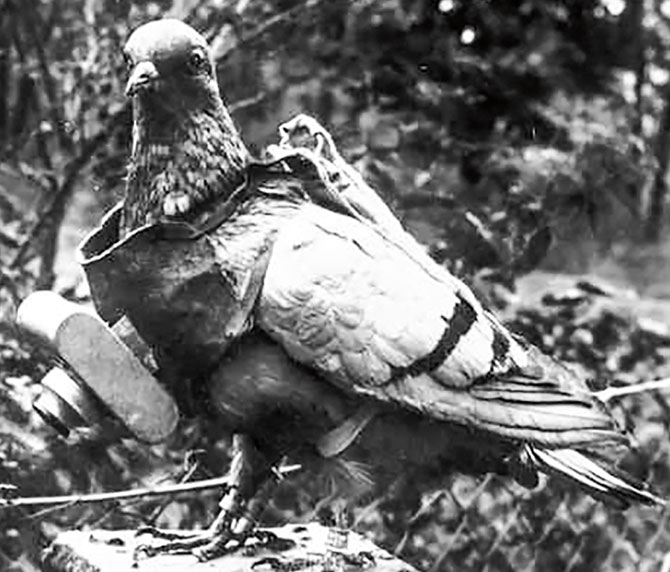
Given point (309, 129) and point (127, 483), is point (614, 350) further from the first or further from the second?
point (309, 129)

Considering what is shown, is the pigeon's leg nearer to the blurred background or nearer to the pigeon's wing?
the pigeon's wing

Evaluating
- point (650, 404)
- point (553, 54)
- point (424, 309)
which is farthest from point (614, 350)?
point (424, 309)

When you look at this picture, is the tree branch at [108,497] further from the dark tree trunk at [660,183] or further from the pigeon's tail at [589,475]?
the dark tree trunk at [660,183]

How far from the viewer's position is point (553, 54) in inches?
136

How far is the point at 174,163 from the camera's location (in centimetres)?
144

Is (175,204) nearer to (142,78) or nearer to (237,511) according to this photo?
(142,78)

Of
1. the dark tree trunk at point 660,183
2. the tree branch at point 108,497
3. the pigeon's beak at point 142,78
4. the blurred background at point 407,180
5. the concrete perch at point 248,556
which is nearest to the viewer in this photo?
the pigeon's beak at point 142,78

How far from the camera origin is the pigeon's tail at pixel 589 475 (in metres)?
1.59

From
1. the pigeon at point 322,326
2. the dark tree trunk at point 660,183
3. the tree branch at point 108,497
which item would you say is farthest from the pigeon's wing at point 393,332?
the dark tree trunk at point 660,183

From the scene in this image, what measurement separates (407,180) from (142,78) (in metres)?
1.45

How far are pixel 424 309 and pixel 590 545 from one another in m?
1.78

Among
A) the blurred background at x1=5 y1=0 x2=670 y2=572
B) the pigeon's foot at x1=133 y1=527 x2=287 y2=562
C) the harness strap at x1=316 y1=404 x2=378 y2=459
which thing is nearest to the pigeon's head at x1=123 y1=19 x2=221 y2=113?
the harness strap at x1=316 y1=404 x2=378 y2=459

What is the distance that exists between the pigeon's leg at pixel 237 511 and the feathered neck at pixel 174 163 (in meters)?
0.25

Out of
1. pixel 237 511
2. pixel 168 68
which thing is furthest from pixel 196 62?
pixel 237 511
